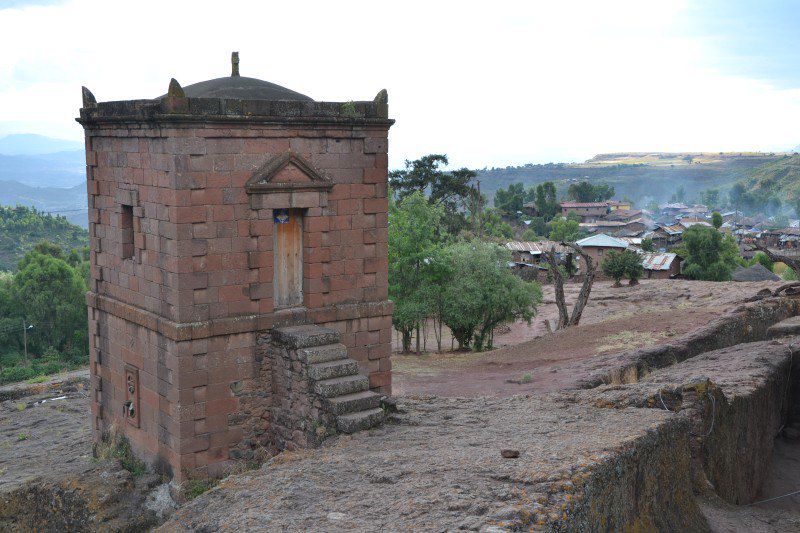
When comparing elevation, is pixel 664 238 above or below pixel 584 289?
below

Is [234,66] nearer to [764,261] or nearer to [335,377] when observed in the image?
[335,377]

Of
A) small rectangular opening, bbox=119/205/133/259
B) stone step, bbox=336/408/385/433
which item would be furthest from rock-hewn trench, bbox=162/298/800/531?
small rectangular opening, bbox=119/205/133/259

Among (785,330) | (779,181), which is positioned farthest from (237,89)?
(779,181)

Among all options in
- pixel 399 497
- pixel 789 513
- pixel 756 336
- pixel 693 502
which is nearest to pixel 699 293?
pixel 756 336

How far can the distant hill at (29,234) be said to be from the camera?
69.2 metres

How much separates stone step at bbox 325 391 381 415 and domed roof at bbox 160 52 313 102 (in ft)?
14.0

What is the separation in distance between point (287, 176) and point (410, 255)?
1834 centimetres

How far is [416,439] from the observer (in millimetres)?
9562

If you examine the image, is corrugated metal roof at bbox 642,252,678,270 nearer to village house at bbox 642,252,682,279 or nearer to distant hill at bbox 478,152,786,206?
village house at bbox 642,252,682,279

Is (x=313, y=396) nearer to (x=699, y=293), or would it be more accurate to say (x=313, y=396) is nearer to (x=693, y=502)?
(x=693, y=502)

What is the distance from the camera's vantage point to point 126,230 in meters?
11.8

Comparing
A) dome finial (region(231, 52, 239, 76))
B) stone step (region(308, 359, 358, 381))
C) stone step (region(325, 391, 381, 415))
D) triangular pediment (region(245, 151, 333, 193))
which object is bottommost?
stone step (region(325, 391, 381, 415))

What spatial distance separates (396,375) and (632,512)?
13.7 meters

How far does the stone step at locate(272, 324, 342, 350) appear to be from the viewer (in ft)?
35.1
